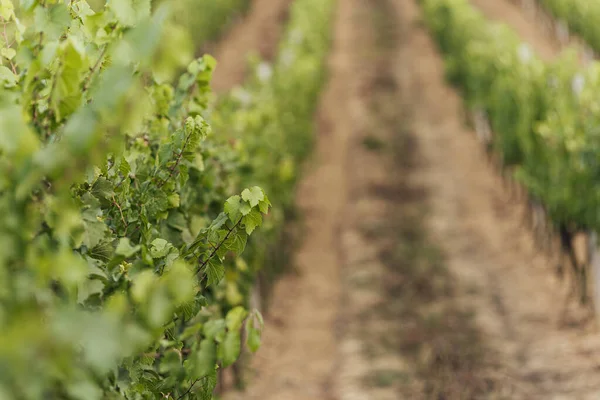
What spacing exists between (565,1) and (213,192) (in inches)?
751

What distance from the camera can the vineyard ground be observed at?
21.4ft

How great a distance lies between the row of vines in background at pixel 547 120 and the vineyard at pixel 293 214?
0.12 feet

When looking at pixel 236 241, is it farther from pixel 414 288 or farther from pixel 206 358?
pixel 414 288

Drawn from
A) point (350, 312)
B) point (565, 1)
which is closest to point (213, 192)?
point (350, 312)

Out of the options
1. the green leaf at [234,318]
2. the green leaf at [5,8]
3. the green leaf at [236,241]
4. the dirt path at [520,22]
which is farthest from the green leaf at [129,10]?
the dirt path at [520,22]

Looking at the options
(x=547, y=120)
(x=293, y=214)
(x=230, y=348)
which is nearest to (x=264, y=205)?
(x=230, y=348)

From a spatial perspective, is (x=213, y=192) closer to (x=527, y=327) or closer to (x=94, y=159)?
(x=94, y=159)

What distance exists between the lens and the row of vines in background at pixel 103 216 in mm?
1518

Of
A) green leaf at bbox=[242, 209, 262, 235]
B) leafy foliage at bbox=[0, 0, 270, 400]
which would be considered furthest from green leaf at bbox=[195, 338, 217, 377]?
green leaf at bbox=[242, 209, 262, 235]

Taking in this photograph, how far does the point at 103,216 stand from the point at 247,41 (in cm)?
2266

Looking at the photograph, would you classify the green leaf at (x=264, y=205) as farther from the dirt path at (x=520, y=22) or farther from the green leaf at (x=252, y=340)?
the dirt path at (x=520, y=22)

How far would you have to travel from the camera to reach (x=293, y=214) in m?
10.3

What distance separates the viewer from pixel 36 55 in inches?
76.8

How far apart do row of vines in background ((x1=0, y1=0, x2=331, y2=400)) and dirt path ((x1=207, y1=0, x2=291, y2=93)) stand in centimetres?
1580
